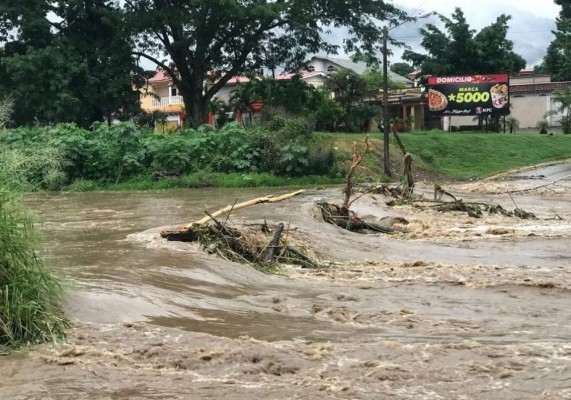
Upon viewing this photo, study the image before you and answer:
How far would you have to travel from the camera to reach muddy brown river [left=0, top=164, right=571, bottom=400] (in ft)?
17.4

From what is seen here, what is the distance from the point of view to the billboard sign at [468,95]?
1736 inches

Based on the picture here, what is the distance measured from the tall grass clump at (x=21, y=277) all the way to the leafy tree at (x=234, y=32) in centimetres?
2754

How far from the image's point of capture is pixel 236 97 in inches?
1805

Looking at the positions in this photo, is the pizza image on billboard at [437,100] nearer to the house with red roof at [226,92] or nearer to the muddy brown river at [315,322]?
the house with red roof at [226,92]

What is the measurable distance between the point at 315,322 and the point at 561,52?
221 feet

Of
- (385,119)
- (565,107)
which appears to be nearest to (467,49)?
(565,107)

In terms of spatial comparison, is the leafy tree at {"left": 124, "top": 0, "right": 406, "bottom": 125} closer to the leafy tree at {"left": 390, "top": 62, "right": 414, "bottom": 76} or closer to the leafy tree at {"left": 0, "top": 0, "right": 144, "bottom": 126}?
the leafy tree at {"left": 0, "top": 0, "right": 144, "bottom": 126}

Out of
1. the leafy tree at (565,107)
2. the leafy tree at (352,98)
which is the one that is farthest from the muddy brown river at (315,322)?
the leafy tree at (565,107)

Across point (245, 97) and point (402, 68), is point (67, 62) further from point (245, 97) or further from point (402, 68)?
point (402, 68)

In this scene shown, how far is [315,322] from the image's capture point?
738cm

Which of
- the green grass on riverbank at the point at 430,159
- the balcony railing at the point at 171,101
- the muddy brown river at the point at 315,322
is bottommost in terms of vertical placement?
the muddy brown river at the point at 315,322

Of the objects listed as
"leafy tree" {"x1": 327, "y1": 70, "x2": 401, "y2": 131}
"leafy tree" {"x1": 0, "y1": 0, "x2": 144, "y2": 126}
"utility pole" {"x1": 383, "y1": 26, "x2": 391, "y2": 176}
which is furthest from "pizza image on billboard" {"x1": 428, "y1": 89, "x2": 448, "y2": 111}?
"leafy tree" {"x1": 0, "y1": 0, "x2": 144, "y2": 126}

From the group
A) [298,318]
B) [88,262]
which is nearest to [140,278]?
[88,262]

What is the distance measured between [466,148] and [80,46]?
74.1ft
